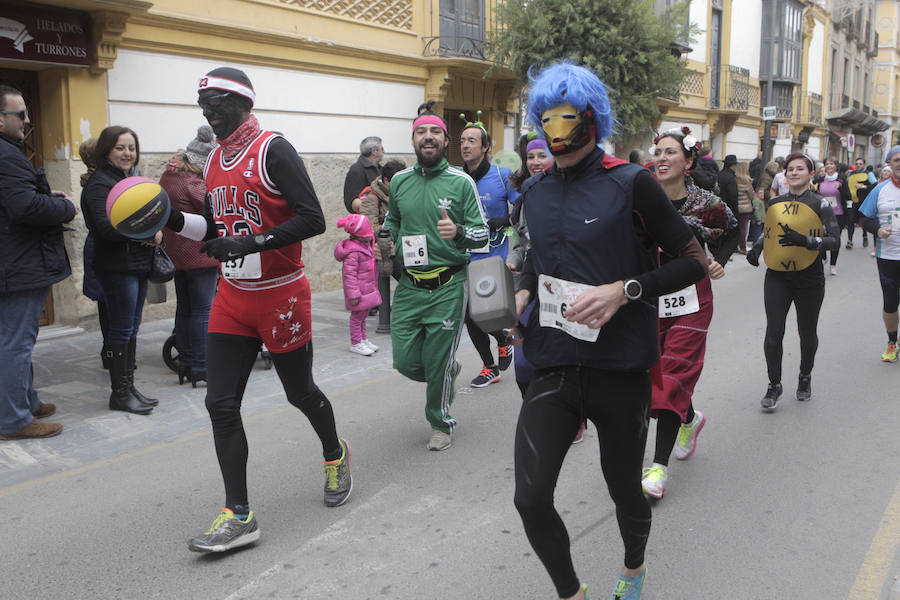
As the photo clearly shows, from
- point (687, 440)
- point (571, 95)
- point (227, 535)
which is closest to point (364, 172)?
point (687, 440)

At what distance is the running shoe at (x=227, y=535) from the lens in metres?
3.44

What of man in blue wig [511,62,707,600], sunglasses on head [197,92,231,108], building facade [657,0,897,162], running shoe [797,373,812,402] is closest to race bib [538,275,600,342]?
man in blue wig [511,62,707,600]

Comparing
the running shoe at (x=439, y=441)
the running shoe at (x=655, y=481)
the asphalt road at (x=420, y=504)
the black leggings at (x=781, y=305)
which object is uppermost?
the black leggings at (x=781, y=305)

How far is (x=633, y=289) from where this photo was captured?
8.29 ft

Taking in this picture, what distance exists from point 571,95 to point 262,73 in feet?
28.8

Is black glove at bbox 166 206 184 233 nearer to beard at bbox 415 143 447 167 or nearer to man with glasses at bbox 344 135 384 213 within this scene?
beard at bbox 415 143 447 167

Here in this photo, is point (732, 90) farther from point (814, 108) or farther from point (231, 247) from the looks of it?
point (231, 247)

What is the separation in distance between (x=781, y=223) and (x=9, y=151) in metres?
5.16

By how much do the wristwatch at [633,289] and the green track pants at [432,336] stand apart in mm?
2397

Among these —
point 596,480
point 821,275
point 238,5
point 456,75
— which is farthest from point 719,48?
point 596,480

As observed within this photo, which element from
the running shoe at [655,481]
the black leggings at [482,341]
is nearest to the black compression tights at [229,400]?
the running shoe at [655,481]

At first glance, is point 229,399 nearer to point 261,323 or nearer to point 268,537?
point 261,323

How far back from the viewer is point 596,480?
14.4 feet

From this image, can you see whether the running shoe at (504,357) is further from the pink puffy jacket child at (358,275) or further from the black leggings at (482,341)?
the pink puffy jacket child at (358,275)
